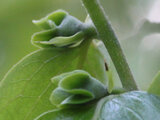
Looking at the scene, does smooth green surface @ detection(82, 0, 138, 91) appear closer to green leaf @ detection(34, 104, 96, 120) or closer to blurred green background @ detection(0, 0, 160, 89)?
green leaf @ detection(34, 104, 96, 120)

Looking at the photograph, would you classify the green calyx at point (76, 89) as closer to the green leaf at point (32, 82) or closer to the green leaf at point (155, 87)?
the green leaf at point (155, 87)

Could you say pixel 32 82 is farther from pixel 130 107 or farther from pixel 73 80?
pixel 130 107

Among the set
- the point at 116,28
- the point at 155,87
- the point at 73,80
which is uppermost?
the point at 73,80

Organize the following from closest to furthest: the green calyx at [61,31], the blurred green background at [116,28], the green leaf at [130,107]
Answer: the green leaf at [130,107] → the green calyx at [61,31] → the blurred green background at [116,28]

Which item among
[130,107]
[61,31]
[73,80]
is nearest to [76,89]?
[73,80]

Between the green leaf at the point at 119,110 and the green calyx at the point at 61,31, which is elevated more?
the green calyx at the point at 61,31

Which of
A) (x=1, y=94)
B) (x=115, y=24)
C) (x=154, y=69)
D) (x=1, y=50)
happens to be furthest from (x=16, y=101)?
(x=115, y=24)

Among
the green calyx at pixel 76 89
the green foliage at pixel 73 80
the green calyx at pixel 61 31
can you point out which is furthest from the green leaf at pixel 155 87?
the green calyx at pixel 61 31

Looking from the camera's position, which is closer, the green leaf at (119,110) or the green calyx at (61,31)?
the green leaf at (119,110)
